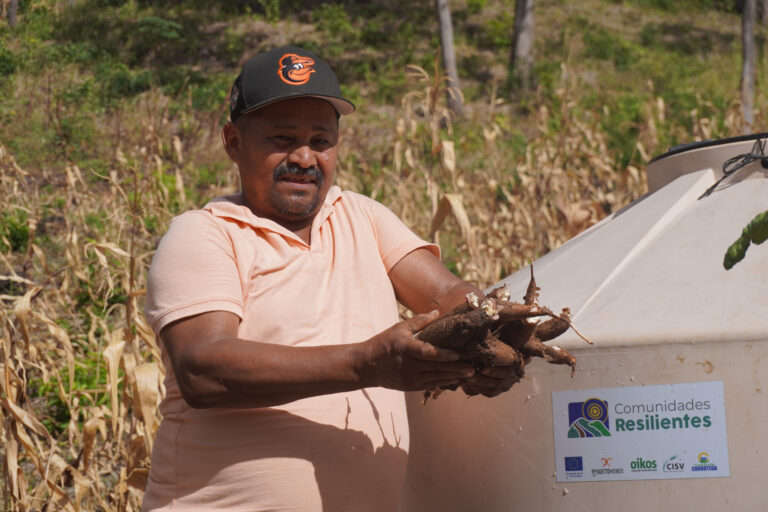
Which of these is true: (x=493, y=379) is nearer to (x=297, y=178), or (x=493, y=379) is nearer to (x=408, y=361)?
(x=408, y=361)

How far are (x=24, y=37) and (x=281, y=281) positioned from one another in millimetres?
6849

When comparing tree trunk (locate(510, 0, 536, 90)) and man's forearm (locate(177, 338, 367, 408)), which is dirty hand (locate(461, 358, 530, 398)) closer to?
man's forearm (locate(177, 338, 367, 408))

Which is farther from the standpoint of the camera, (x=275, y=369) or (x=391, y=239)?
(x=391, y=239)

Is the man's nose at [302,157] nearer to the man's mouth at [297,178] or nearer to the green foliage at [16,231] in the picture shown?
the man's mouth at [297,178]

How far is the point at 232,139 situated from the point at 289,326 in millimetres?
576

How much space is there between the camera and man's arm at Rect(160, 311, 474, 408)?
62.4 inches

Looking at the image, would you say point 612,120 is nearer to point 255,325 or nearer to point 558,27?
point 558,27

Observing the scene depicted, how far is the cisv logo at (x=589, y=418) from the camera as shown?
1.85 metres

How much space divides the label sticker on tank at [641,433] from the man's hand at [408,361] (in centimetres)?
38

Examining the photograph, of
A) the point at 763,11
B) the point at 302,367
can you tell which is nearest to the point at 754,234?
the point at 302,367

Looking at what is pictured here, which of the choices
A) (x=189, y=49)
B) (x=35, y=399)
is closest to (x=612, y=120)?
(x=189, y=49)

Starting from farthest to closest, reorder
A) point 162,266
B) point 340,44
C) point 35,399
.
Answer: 1. point 340,44
2. point 35,399
3. point 162,266

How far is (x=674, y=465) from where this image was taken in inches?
69.6

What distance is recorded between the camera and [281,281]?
1926 millimetres
